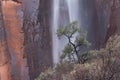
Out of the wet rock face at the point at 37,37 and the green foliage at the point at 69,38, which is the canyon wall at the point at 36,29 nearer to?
the wet rock face at the point at 37,37

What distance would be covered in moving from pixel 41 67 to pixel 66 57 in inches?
237

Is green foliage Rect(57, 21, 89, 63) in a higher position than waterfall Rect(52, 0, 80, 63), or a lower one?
lower

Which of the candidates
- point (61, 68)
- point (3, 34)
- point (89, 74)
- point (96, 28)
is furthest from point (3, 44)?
point (89, 74)

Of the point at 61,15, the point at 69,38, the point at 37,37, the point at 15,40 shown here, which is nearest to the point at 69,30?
the point at 69,38

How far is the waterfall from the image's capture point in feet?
61.7

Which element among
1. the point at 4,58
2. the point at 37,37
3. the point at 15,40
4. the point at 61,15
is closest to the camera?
the point at 4,58

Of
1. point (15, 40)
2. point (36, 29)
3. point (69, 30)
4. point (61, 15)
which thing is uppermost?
point (61, 15)

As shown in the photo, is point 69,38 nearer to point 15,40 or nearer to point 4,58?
point 4,58

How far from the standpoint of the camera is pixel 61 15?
19.2 m

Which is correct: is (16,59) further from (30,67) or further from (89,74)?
(89,74)

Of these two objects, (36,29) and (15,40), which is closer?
(15,40)

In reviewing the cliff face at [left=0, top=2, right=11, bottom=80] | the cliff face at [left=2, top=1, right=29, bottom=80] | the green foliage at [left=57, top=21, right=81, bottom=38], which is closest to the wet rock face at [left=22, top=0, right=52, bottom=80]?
the cliff face at [left=2, top=1, right=29, bottom=80]

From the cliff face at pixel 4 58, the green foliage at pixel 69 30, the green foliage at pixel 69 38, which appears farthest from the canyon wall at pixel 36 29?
the green foliage at pixel 69 30

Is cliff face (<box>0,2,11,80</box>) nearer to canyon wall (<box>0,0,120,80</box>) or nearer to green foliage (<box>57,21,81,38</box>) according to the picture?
canyon wall (<box>0,0,120,80</box>)
